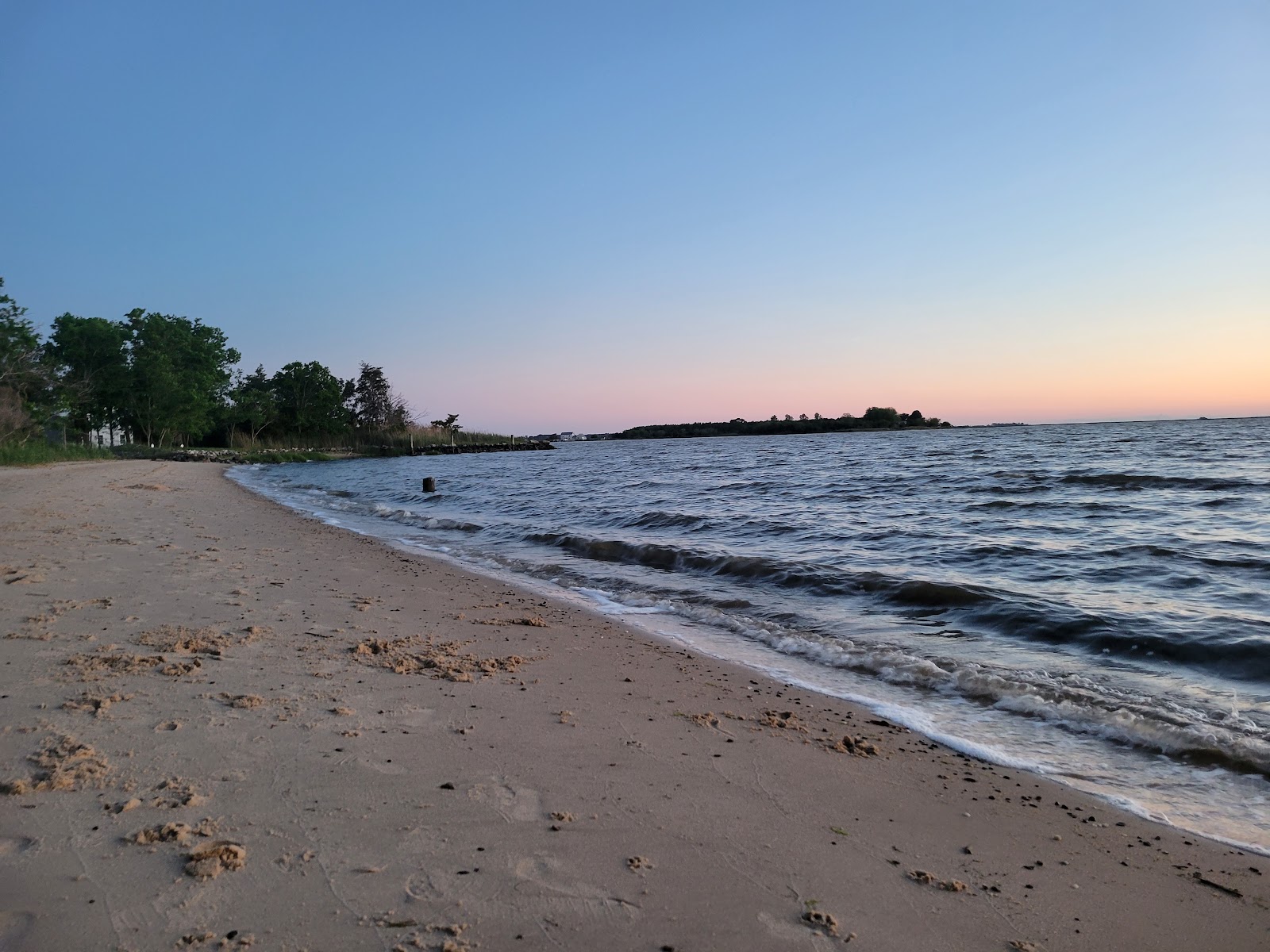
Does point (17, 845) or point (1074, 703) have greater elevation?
point (17, 845)

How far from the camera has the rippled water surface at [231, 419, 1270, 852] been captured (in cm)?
431

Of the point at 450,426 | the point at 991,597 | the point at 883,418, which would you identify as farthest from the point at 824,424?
the point at 991,597

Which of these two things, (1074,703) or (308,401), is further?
(308,401)

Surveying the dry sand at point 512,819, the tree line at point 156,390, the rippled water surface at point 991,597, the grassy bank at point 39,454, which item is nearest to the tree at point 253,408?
the tree line at point 156,390

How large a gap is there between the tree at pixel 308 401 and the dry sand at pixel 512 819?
7721 cm

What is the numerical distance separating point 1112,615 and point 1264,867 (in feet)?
15.1

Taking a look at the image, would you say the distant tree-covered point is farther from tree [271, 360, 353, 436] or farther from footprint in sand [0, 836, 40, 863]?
footprint in sand [0, 836, 40, 863]

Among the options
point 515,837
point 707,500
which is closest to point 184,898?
point 515,837

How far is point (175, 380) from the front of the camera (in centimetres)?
5784

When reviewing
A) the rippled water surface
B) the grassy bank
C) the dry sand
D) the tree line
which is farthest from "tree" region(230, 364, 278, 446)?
the dry sand

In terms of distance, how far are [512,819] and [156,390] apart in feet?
218

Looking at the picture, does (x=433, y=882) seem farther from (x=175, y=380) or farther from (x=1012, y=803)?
(x=175, y=380)

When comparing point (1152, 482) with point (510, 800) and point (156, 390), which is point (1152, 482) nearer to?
point (510, 800)

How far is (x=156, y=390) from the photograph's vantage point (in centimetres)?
5731
